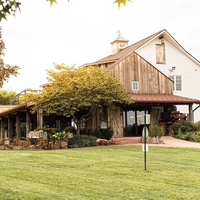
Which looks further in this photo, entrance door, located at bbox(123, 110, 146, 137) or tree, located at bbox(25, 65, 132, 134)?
entrance door, located at bbox(123, 110, 146, 137)

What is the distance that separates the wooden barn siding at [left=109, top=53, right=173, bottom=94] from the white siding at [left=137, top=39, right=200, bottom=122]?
4715 millimetres

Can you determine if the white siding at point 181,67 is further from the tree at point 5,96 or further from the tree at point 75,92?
the tree at point 5,96

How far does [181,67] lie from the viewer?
34094 millimetres

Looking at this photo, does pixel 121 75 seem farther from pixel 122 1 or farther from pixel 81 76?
pixel 122 1

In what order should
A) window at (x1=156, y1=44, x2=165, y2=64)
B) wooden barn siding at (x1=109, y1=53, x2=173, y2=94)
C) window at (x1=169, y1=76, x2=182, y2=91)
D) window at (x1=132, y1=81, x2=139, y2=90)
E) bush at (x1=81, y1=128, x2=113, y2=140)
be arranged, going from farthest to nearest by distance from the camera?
1. window at (x1=169, y1=76, x2=182, y2=91)
2. window at (x1=156, y1=44, x2=165, y2=64)
3. window at (x1=132, y1=81, x2=139, y2=90)
4. wooden barn siding at (x1=109, y1=53, x2=173, y2=94)
5. bush at (x1=81, y1=128, x2=113, y2=140)

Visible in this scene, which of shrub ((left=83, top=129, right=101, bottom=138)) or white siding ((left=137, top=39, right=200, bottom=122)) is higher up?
white siding ((left=137, top=39, right=200, bottom=122))

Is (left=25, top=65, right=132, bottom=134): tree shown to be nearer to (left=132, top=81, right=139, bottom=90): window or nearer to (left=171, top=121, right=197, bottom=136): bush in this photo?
(left=132, top=81, right=139, bottom=90): window

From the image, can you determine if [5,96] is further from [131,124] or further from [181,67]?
[131,124]

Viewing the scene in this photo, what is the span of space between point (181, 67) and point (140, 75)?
313 inches

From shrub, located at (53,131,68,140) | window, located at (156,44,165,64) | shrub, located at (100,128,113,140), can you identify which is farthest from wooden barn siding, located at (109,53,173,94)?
shrub, located at (53,131,68,140)

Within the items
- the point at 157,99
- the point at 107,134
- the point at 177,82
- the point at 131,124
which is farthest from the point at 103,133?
the point at 177,82

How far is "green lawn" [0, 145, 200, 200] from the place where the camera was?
8.58m

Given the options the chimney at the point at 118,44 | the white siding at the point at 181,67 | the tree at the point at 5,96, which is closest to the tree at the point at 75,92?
the white siding at the point at 181,67

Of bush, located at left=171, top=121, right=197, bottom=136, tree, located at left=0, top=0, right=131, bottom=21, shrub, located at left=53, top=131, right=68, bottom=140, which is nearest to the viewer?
tree, located at left=0, top=0, right=131, bottom=21
